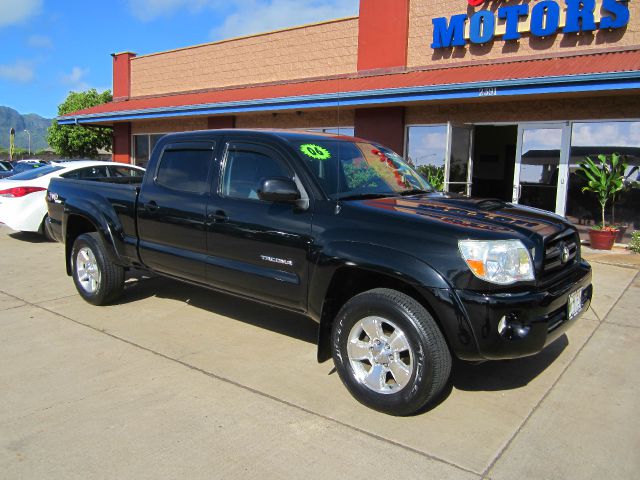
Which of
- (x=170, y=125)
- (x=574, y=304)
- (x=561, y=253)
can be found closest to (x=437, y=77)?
(x=561, y=253)

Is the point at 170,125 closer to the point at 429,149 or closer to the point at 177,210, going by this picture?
the point at 429,149

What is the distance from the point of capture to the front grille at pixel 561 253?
11.6 ft

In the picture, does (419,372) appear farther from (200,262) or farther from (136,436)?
(200,262)

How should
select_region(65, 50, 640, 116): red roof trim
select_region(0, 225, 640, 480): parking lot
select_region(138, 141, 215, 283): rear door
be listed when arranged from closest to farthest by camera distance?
select_region(0, 225, 640, 480): parking lot → select_region(138, 141, 215, 283): rear door → select_region(65, 50, 640, 116): red roof trim

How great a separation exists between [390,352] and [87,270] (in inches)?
153

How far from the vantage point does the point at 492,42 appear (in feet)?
37.2

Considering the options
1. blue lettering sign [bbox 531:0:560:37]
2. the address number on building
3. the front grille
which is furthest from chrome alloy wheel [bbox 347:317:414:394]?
blue lettering sign [bbox 531:0:560:37]

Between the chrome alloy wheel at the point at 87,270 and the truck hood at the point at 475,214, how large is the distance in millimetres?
3340

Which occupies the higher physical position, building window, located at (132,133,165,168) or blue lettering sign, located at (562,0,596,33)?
blue lettering sign, located at (562,0,596,33)

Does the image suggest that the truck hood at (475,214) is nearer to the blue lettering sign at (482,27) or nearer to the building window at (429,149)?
the building window at (429,149)

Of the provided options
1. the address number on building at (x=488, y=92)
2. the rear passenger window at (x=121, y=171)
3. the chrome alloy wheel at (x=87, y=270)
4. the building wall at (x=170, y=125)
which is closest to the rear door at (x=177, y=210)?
the chrome alloy wheel at (x=87, y=270)

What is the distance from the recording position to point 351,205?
3805 millimetres

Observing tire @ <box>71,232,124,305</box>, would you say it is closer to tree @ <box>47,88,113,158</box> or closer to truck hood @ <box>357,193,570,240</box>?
truck hood @ <box>357,193,570,240</box>

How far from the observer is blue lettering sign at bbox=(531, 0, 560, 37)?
10.4 metres
